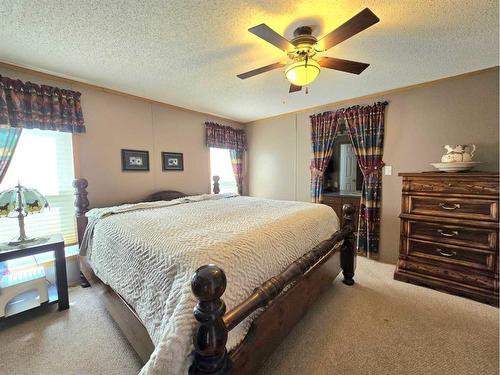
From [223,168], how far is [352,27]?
10.9 feet

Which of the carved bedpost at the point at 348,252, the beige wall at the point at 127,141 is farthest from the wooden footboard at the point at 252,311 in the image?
→ the beige wall at the point at 127,141

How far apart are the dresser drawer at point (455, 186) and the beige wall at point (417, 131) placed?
1.76 ft

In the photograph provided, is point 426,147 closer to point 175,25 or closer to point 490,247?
point 490,247

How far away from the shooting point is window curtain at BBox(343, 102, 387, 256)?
3059 mm

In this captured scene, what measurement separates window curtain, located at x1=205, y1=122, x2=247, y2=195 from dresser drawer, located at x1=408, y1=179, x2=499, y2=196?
9.69ft

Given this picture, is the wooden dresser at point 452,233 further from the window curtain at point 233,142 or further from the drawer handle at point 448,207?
the window curtain at point 233,142

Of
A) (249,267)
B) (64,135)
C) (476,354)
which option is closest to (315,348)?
(249,267)

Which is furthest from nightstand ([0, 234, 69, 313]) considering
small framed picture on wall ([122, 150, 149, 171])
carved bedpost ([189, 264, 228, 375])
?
carved bedpost ([189, 264, 228, 375])

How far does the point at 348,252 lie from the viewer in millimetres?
2438

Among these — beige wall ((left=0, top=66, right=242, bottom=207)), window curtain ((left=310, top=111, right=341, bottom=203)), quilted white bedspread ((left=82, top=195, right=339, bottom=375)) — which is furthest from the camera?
window curtain ((left=310, top=111, right=341, bottom=203))

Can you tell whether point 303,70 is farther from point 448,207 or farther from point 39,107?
point 39,107

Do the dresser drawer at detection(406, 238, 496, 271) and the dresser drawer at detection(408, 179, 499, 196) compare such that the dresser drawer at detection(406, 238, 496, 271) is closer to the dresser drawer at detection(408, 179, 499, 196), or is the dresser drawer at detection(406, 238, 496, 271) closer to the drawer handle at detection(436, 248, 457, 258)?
the drawer handle at detection(436, 248, 457, 258)

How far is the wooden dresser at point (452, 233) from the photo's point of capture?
2.08 meters

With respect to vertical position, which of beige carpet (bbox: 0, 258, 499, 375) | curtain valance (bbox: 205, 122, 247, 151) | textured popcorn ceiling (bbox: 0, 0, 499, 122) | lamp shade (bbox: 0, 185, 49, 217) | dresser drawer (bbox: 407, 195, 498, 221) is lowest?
beige carpet (bbox: 0, 258, 499, 375)
